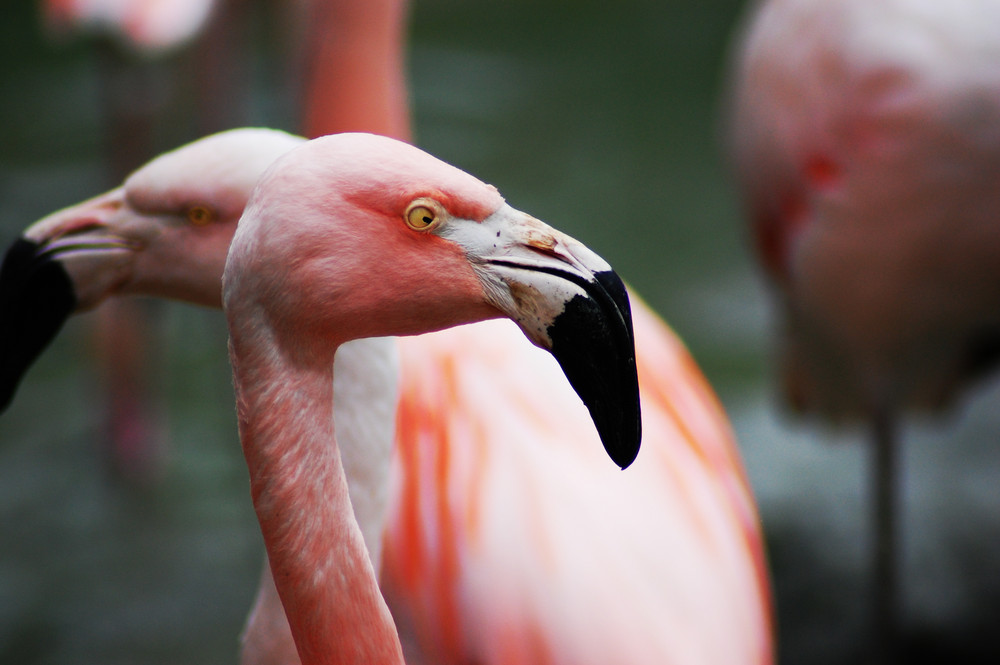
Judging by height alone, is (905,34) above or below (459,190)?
above

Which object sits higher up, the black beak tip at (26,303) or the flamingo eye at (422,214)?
the flamingo eye at (422,214)

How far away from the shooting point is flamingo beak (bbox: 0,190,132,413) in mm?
1297

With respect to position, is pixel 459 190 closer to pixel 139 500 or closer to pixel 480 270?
pixel 480 270

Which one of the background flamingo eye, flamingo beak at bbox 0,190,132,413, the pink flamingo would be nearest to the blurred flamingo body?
the background flamingo eye

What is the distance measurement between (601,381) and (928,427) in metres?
2.80

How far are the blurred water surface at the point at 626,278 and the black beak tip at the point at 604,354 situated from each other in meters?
2.06

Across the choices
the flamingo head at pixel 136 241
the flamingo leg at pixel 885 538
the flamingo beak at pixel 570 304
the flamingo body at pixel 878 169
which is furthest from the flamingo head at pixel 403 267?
the flamingo leg at pixel 885 538

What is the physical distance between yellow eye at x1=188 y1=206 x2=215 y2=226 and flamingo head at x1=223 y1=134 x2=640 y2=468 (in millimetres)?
307

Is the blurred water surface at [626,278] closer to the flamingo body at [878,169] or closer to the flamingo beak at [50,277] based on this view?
the flamingo body at [878,169]

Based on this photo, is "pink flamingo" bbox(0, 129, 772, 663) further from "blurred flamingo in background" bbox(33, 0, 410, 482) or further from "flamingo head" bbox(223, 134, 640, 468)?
"blurred flamingo in background" bbox(33, 0, 410, 482)

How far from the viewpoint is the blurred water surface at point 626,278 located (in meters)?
2.97

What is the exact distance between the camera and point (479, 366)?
1.68 meters

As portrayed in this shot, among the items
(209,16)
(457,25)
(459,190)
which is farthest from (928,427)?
(457,25)

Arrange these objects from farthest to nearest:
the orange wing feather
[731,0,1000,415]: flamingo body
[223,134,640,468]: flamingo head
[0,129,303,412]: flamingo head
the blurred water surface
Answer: the blurred water surface → [731,0,1000,415]: flamingo body → the orange wing feather → [0,129,303,412]: flamingo head → [223,134,640,468]: flamingo head
